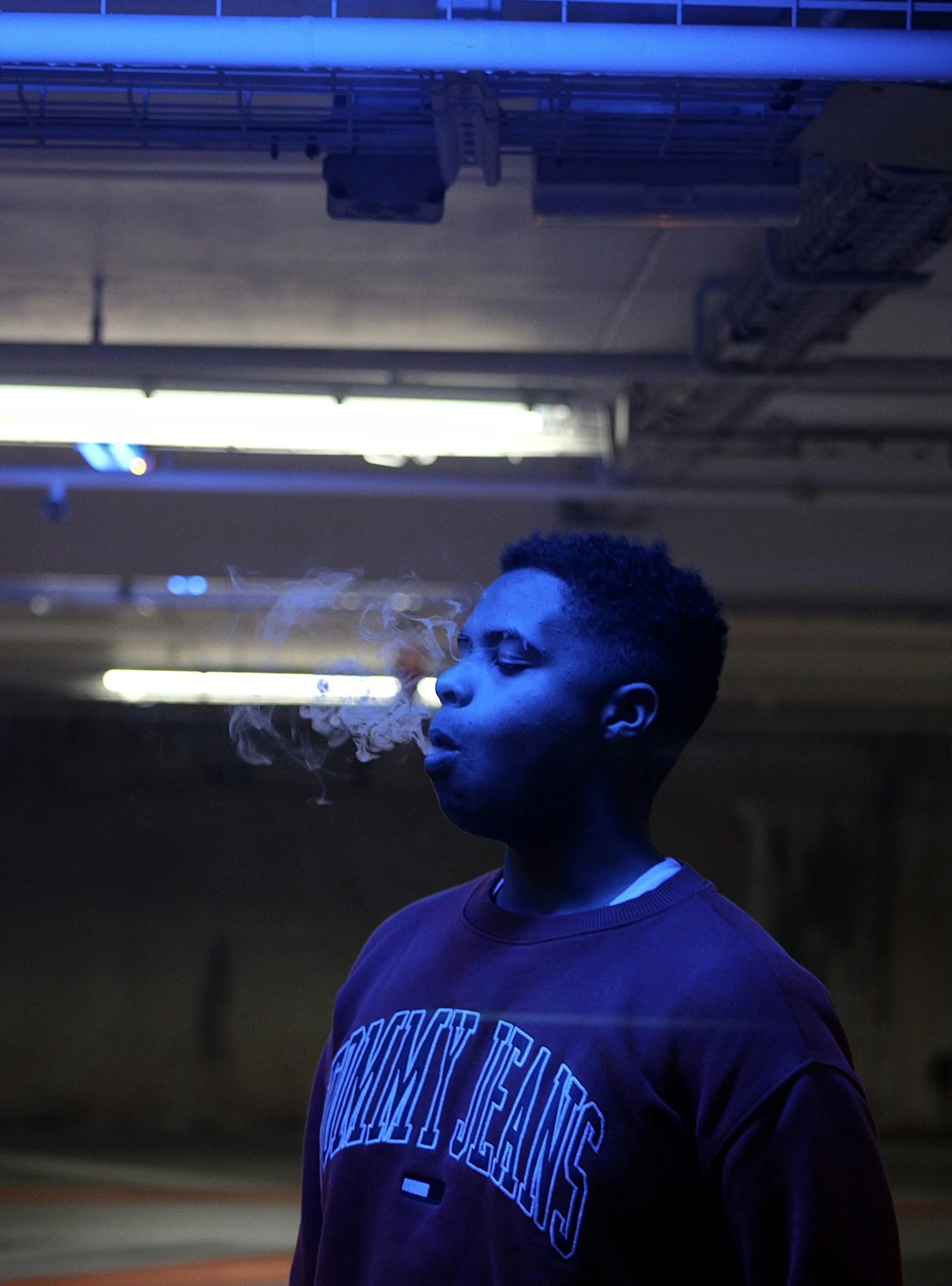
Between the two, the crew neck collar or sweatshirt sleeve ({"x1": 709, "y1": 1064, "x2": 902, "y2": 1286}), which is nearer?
sweatshirt sleeve ({"x1": 709, "y1": 1064, "x2": 902, "y2": 1286})

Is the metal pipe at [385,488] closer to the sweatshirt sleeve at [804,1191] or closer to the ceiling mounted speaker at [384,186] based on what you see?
the ceiling mounted speaker at [384,186]

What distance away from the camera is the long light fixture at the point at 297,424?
1767 millimetres

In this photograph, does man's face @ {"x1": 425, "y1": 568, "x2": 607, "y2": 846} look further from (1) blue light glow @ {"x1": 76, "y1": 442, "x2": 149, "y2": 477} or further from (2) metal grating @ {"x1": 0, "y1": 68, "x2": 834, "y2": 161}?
(1) blue light glow @ {"x1": 76, "y1": 442, "x2": 149, "y2": 477}

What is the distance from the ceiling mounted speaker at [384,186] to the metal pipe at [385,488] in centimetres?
45

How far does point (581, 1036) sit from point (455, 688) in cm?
24

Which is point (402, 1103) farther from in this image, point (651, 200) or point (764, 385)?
point (764, 385)

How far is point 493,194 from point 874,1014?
4358 mm

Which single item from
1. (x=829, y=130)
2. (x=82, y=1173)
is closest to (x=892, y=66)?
(x=829, y=130)

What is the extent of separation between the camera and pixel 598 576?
871 mm

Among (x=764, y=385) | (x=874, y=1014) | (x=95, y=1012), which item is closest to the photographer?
(x=764, y=385)

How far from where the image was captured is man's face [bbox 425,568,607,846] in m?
0.83

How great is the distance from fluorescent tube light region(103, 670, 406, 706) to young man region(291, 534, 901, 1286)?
0.29 meters

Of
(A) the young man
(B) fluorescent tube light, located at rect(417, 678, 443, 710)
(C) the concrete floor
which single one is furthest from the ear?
(C) the concrete floor

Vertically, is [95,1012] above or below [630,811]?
below
